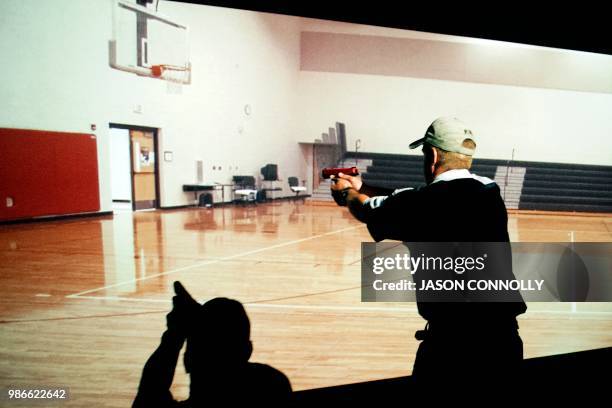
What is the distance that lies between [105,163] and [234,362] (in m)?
9.93

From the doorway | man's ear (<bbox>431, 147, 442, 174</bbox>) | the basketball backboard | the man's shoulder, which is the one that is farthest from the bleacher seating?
the man's shoulder

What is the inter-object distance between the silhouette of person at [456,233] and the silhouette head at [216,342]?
49 centimetres

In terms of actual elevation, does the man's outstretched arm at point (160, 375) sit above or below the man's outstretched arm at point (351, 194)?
below

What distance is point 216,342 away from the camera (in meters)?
1.08

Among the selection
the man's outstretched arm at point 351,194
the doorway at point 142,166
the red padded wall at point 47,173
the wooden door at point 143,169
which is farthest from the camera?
the wooden door at point 143,169

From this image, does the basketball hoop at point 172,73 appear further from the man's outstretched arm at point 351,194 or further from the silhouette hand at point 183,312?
the silhouette hand at point 183,312

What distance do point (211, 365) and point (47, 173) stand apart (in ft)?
29.8

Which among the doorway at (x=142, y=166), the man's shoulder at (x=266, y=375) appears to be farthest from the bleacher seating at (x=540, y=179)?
the man's shoulder at (x=266, y=375)

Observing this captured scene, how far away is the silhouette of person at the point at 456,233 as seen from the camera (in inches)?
49.0

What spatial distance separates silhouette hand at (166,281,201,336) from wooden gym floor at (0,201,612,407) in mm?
1385

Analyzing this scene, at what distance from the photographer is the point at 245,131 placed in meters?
14.5

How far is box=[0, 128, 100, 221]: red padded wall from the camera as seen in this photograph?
8008 mm

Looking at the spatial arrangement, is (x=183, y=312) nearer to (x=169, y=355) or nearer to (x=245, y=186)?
(x=169, y=355)

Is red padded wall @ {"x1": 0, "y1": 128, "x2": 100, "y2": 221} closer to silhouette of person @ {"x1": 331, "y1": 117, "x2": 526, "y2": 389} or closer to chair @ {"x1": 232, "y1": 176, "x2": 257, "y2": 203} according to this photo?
chair @ {"x1": 232, "y1": 176, "x2": 257, "y2": 203}
